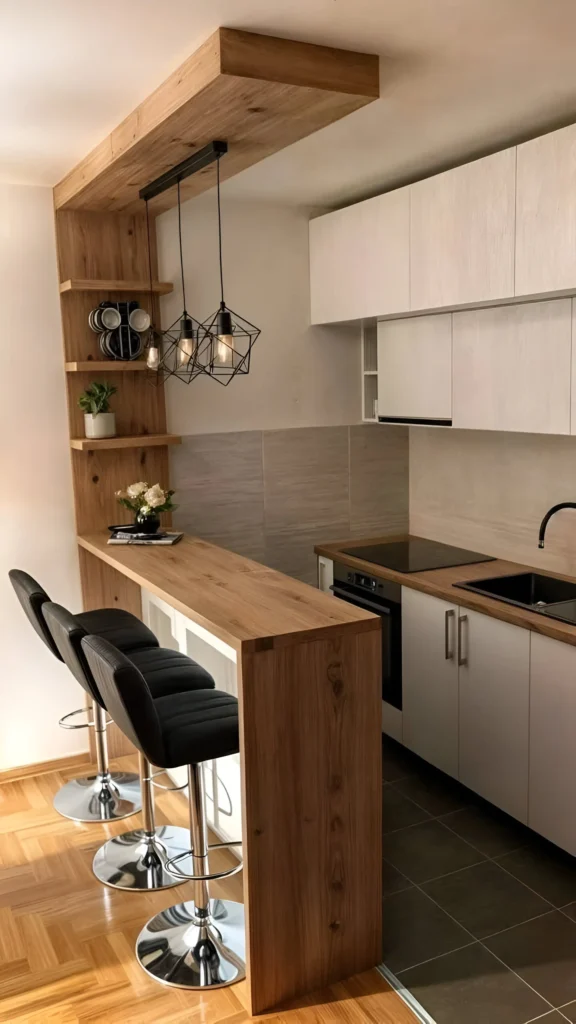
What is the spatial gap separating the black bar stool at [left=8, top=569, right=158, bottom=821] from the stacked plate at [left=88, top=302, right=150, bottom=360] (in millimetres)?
1027

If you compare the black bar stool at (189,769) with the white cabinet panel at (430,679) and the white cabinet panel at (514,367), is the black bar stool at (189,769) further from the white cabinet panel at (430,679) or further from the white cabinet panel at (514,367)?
the white cabinet panel at (514,367)

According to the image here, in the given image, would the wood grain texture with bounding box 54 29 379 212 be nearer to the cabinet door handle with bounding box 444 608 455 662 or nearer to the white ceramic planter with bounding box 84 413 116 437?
the white ceramic planter with bounding box 84 413 116 437

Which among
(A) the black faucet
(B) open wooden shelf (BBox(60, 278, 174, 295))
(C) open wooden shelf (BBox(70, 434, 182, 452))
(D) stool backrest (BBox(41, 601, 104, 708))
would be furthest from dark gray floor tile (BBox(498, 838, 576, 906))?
(B) open wooden shelf (BBox(60, 278, 174, 295))

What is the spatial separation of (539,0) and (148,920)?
9.26 ft

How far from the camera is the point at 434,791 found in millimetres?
3539

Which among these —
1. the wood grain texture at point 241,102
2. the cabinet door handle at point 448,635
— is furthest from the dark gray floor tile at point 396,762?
the wood grain texture at point 241,102

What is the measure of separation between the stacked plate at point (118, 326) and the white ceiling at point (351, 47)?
59 centimetres

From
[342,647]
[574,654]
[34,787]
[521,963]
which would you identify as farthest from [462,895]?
[34,787]

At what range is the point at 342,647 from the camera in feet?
7.57

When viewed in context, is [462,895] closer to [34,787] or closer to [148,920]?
[148,920]

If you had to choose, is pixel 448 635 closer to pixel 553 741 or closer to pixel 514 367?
pixel 553 741

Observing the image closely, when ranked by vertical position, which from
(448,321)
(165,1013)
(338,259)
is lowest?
(165,1013)

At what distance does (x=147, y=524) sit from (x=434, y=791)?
1.63 meters

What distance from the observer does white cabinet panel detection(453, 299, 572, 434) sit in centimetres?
297
